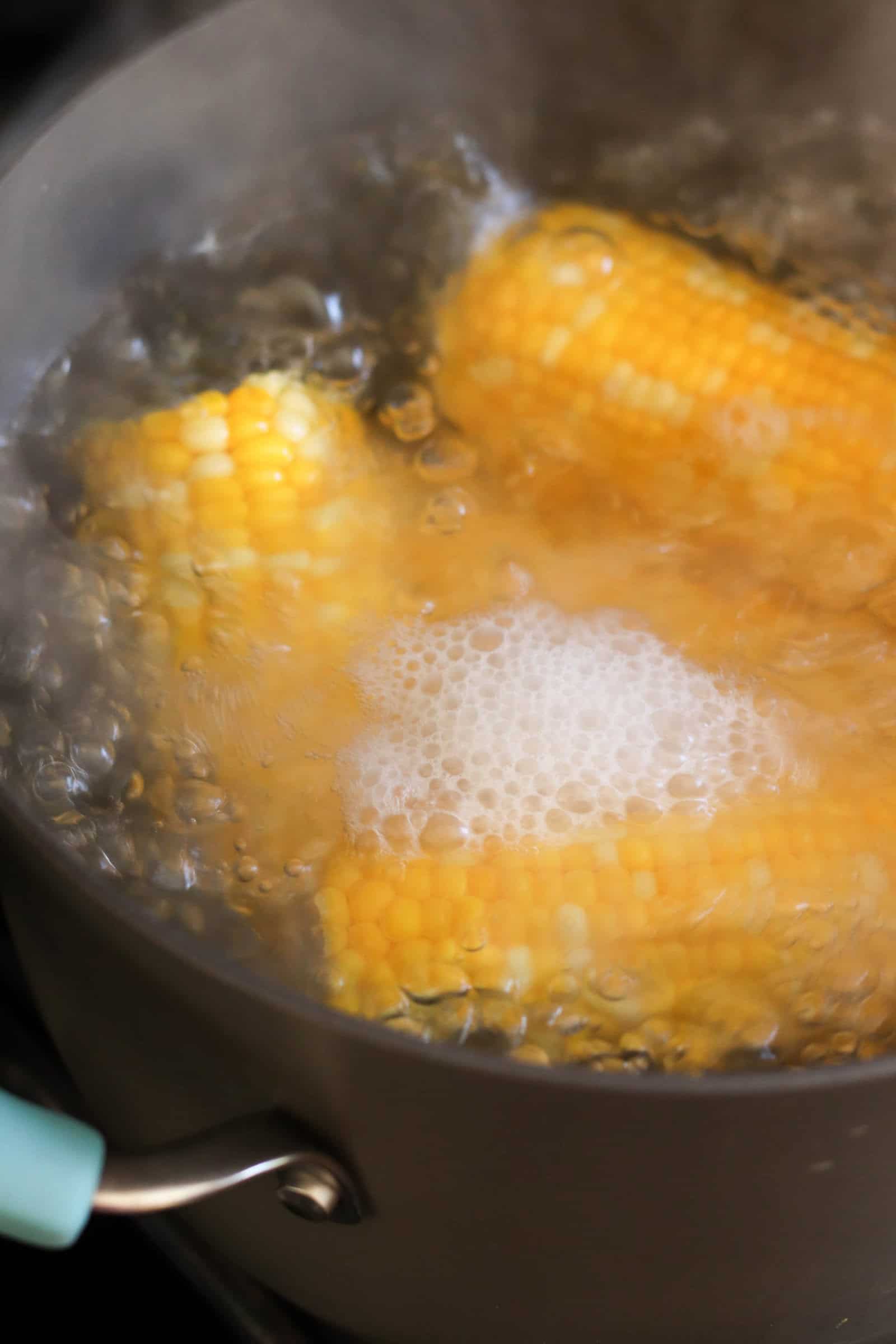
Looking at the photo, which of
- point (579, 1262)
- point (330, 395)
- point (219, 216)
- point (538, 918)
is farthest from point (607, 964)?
point (219, 216)

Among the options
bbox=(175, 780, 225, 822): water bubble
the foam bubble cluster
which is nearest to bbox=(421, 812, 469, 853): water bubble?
the foam bubble cluster

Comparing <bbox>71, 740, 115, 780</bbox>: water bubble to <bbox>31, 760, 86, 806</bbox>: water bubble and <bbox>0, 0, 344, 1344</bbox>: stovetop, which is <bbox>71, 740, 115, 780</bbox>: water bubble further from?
<bbox>0, 0, 344, 1344</bbox>: stovetop

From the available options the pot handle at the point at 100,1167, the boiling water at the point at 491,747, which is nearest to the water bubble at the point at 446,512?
the boiling water at the point at 491,747

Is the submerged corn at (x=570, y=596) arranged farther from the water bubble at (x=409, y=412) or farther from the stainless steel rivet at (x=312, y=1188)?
the stainless steel rivet at (x=312, y=1188)

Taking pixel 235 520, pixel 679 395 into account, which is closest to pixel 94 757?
pixel 235 520

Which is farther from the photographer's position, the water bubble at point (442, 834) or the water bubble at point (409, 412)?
the water bubble at point (409, 412)

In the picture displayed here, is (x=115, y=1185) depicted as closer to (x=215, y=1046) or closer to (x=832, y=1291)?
(x=215, y=1046)
